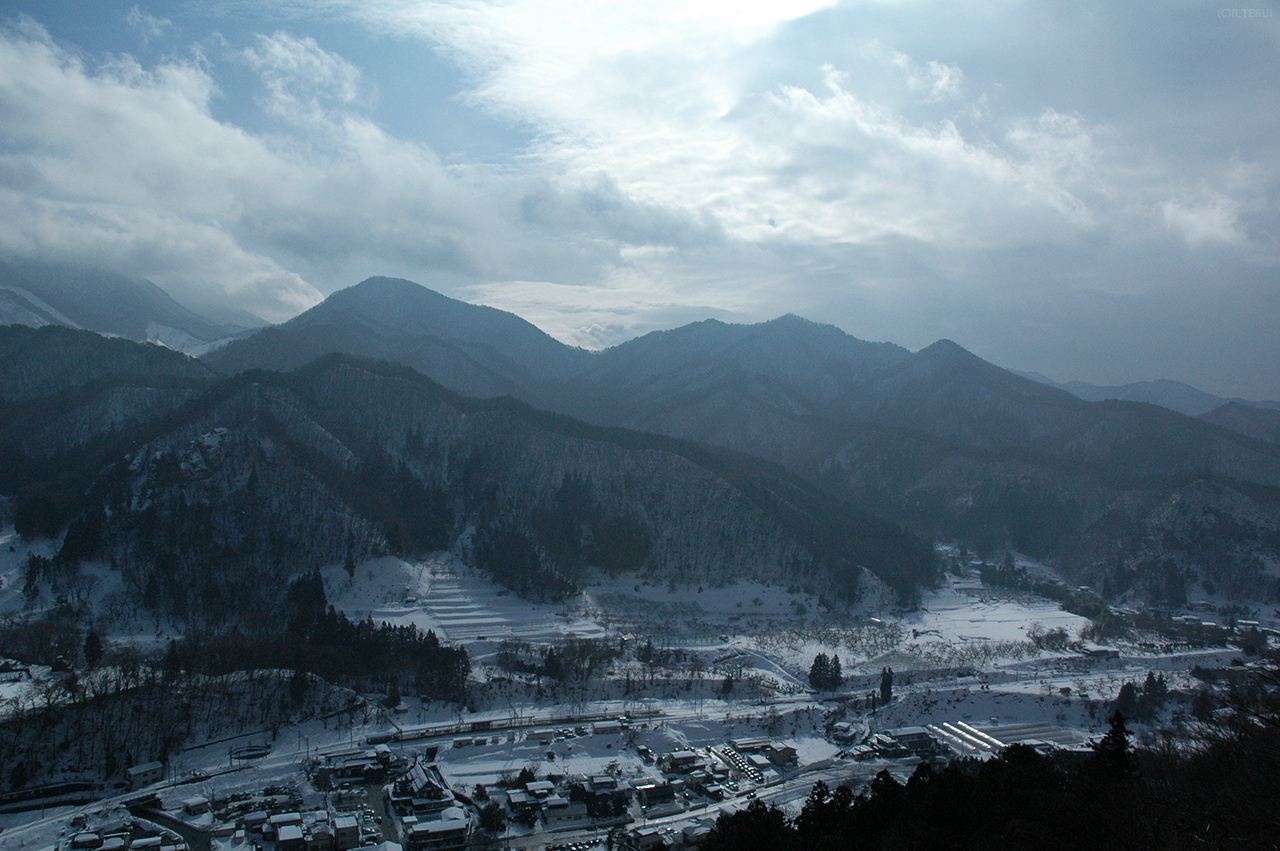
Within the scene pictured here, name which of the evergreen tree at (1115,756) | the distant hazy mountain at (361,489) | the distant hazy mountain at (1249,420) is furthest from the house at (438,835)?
the distant hazy mountain at (1249,420)

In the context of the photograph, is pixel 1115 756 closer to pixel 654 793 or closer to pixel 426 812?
pixel 654 793

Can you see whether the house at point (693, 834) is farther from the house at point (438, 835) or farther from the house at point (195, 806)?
the house at point (195, 806)

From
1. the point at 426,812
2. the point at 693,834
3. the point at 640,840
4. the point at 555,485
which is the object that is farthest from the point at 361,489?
the point at 693,834

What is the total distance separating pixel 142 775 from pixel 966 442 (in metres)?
140

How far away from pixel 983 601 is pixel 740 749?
184ft

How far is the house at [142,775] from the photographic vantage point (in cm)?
4012

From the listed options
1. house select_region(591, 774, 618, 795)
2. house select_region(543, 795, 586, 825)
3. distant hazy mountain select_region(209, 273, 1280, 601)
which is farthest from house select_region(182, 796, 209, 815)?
distant hazy mountain select_region(209, 273, 1280, 601)

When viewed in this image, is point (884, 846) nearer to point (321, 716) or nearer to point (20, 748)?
point (321, 716)

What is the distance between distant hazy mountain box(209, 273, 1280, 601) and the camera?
346ft

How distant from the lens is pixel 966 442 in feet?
501

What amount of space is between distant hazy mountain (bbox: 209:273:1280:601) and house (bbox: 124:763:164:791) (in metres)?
98.2

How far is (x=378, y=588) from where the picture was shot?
75.2m

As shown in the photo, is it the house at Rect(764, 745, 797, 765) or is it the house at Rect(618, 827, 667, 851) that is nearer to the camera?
the house at Rect(618, 827, 667, 851)

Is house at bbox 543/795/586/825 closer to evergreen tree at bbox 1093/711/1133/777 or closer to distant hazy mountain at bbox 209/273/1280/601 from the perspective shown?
evergreen tree at bbox 1093/711/1133/777
